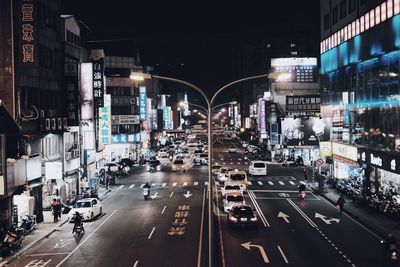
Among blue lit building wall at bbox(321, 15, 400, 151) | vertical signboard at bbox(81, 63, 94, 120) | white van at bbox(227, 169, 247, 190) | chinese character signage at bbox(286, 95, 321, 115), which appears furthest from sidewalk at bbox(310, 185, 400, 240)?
chinese character signage at bbox(286, 95, 321, 115)

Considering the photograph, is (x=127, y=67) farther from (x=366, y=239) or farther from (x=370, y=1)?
(x=366, y=239)

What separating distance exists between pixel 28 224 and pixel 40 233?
87cm

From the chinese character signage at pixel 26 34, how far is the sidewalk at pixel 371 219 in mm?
21546

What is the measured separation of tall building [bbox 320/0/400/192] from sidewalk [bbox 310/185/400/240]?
9.11ft

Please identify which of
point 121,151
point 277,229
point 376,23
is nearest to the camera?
point 277,229

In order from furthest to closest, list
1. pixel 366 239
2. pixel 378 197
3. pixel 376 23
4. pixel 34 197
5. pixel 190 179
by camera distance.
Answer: pixel 190 179
pixel 376 23
pixel 378 197
pixel 34 197
pixel 366 239

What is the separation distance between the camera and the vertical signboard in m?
49.0

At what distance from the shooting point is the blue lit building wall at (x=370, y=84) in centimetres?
3978

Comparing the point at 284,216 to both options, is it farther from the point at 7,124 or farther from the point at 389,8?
the point at 7,124

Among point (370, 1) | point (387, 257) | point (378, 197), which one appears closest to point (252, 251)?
point (387, 257)

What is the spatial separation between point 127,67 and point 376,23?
6952 cm

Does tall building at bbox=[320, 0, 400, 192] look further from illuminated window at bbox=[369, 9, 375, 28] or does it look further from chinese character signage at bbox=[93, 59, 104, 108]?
chinese character signage at bbox=[93, 59, 104, 108]

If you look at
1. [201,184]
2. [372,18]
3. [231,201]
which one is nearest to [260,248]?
[231,201]

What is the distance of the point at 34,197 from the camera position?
38375 mm
